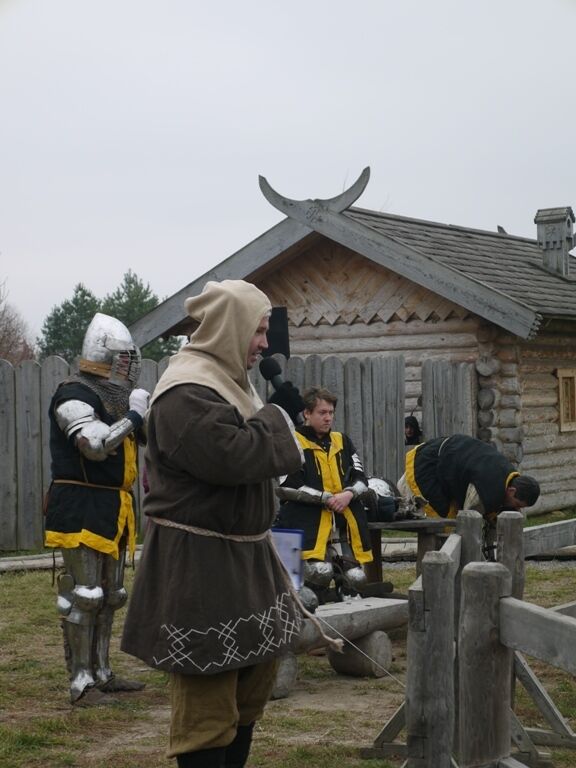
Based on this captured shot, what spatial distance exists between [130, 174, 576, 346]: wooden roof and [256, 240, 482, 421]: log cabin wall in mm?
312

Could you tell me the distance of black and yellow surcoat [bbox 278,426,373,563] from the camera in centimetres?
698

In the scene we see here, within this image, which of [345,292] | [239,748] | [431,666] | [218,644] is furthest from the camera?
[345,292]

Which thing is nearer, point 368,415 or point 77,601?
point 77,601

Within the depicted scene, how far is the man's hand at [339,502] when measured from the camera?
693cm

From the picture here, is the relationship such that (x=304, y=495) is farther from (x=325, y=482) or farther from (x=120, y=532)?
(x=120, y=532)

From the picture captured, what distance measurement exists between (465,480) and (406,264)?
580cm

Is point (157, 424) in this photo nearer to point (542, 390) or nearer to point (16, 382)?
point (16, 382)

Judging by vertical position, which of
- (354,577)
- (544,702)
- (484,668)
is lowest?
(544,702)

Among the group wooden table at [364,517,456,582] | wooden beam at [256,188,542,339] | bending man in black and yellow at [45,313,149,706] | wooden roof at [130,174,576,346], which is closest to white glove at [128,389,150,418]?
bending man in black and yellow at [45,313,149,706]

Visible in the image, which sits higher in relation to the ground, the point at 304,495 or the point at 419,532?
the point at 304,495

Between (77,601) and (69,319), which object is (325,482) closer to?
(77,601)

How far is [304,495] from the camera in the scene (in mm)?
6910

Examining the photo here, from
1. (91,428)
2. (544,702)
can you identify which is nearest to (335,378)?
(91,428)

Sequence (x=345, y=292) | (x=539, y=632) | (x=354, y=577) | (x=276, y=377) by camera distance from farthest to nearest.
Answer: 1. (x=345, y=292)
2. (x=354, y=577)
3. (x=276, y=377)
4. (x=539, y=632)
